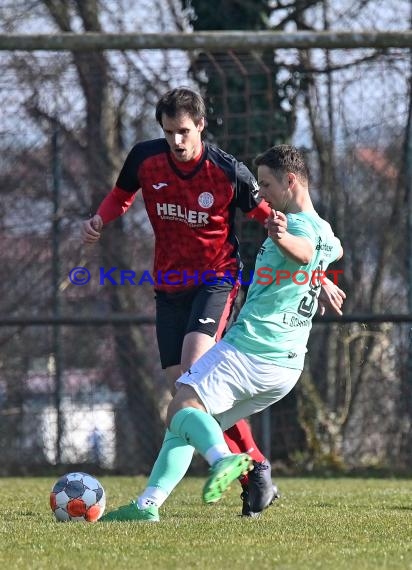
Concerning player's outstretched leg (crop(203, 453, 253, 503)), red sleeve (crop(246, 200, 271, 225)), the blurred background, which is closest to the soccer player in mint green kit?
player's outstretched leg (crop(203, 453, 253, 503))

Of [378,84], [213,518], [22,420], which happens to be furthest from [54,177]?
[213,518]

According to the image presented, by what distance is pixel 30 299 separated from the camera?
924 cm

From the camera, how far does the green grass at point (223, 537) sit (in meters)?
3.94

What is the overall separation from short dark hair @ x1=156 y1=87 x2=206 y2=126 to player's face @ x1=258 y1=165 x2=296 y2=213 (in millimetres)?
702

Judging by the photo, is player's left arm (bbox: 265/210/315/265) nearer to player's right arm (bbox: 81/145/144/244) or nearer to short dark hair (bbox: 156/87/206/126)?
short dark hair (bbox: 156/87/206/126)

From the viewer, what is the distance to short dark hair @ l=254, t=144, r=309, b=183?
4.96 meters

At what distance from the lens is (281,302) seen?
15.9ft

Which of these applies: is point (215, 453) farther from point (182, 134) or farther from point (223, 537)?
point (182, 134)

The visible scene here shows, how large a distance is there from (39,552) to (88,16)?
8.75m

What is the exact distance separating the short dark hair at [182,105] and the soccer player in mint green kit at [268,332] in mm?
640

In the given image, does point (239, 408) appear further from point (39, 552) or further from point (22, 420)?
point (22, 420)

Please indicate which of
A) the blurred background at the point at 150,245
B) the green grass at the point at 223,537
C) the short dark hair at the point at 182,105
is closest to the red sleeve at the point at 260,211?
the short dark hair at the point at 182,105

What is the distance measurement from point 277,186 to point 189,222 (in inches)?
37.7

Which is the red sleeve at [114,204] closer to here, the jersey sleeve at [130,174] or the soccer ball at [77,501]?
the jersey sleeve at [130,174]
